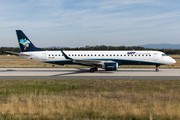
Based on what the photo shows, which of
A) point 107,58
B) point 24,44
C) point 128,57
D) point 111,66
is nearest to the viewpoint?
point 111,66

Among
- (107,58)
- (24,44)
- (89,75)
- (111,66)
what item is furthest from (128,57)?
(24,44)

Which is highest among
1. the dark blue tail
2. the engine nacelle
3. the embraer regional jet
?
the dark blue tail

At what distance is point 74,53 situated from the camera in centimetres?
3384

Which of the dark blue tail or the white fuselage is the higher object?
the dark blue tail

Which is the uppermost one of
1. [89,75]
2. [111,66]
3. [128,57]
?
[128,57]

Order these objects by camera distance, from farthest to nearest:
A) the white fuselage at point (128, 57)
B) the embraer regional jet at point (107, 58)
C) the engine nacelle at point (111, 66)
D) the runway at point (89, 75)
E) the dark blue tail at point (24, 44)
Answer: the dark blue tail at point (24, 44) → the white fuselage at point (128, 57) → the embraer regional jet at point (107, 58) → the engine nacelle at point (111, 66) → the runway at point (89, 75)

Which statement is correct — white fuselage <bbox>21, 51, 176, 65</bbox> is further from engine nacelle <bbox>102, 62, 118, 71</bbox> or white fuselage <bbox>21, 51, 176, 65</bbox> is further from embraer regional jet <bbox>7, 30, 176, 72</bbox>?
engine nacelle <bbox>102, 62, 118, 71</bbox>

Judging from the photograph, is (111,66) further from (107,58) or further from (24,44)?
(24,44)

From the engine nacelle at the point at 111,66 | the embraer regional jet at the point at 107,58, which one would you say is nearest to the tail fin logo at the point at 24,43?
the embraer regional jet at the point at 107,58

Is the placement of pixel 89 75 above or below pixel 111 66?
below

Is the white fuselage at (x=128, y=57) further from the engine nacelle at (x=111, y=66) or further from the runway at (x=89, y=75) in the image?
the engine nacelle at (x=111, y=66)

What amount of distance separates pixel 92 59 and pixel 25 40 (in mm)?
13620

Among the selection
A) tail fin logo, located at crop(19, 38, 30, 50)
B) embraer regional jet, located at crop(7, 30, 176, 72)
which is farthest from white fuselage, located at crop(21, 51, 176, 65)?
tail fin logo, located at crop(19, 38, 30, 50)

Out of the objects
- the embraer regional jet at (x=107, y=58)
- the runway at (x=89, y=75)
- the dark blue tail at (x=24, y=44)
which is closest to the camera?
the runway at (x=89, y=75)
